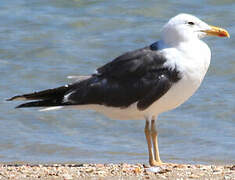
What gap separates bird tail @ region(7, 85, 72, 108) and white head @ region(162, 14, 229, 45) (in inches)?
48.0

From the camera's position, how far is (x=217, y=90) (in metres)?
10.5

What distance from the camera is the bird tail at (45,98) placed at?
7.61 metres

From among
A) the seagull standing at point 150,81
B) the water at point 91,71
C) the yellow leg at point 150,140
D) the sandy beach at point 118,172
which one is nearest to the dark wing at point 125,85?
the seagull standing at point 150,81

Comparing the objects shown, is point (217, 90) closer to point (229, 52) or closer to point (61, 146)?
point (229, 52)

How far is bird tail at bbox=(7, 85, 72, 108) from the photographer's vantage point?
25.0ft

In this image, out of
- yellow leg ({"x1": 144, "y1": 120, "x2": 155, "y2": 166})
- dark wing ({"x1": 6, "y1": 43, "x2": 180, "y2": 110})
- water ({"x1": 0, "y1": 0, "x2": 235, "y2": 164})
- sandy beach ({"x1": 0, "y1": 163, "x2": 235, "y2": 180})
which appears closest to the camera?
sandy beach ({"x1": 0, "y1": 163, "x2": 235, "y2": 180})

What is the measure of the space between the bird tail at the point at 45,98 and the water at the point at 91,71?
3.89 ft

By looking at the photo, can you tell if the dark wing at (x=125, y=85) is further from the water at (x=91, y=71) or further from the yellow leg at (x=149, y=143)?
the water at (x=91, y=71)

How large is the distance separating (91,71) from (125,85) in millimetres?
3711

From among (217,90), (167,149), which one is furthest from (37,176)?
(217,90)

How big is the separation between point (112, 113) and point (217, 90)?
126 inches

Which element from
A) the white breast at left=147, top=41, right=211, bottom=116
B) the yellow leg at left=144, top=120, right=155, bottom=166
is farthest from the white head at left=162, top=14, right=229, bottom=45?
the yellow leg at left=144, top=120, right=155, bottom=166

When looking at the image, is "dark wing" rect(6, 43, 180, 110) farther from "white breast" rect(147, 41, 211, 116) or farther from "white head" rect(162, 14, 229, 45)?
"white head" rect(162, 14, 229, 45)

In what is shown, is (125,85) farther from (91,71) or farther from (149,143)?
(91,71)
